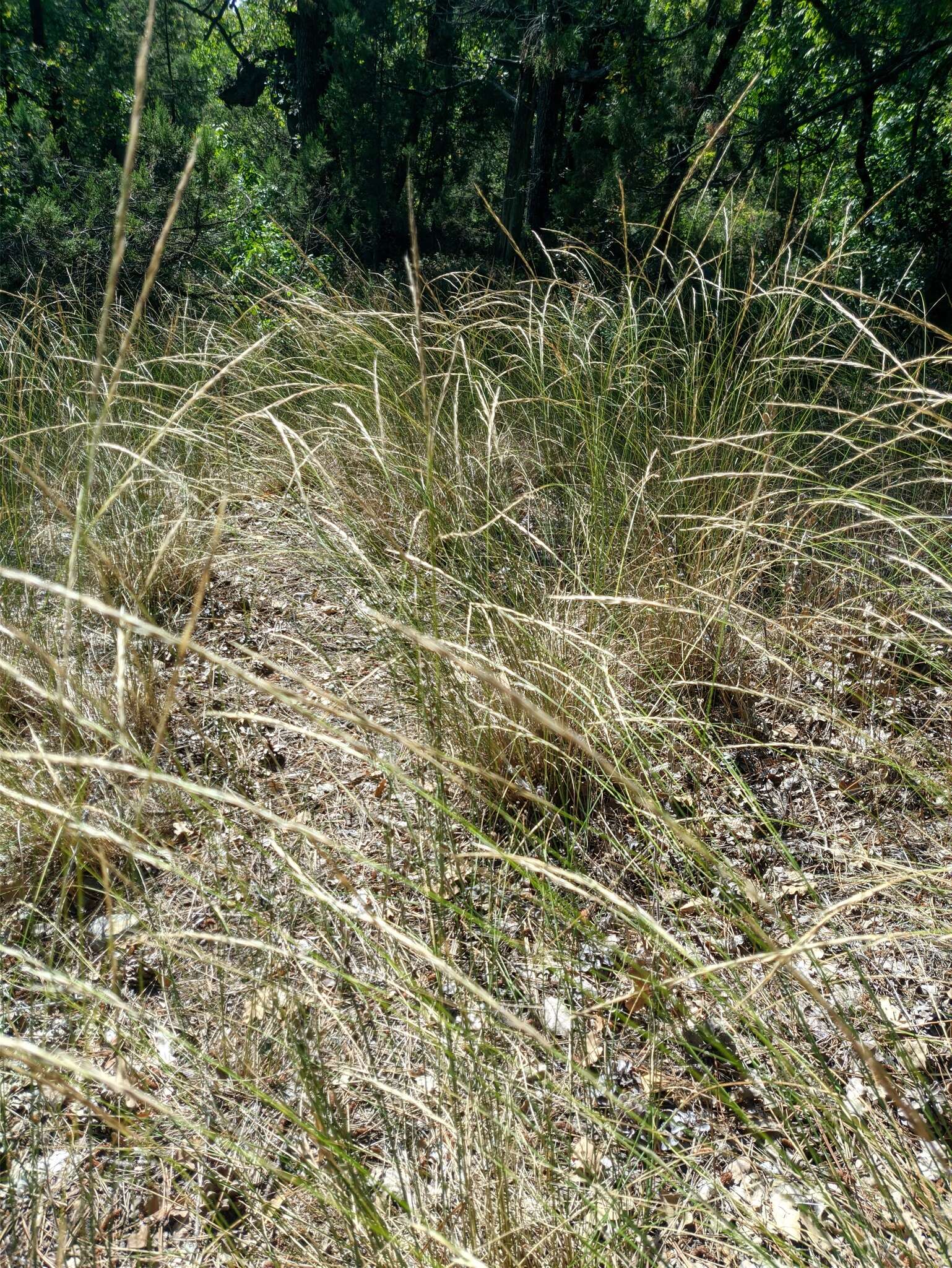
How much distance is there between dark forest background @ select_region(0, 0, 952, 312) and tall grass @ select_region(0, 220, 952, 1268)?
1458 millimetres

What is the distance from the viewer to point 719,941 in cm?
144

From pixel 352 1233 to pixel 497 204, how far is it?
22.9 ft

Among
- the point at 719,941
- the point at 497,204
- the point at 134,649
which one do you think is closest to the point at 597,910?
the point at 719,941

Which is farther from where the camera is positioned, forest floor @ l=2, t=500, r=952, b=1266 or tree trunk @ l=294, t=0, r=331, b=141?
tree trunk @ l=294, t=0, r=331, b=141

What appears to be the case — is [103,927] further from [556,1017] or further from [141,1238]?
[556,1017]

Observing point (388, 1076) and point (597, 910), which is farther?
point (597, 910)

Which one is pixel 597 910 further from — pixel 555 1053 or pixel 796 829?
pixel 555 1053

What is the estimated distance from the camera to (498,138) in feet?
22.7

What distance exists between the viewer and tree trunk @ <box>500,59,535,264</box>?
5.53m

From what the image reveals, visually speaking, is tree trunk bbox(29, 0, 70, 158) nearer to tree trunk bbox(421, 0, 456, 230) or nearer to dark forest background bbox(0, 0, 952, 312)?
dark forest background bbox(0, 0, 952, 312)

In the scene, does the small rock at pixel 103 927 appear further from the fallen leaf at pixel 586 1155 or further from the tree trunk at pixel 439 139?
the tree trunk at pixel 439 139

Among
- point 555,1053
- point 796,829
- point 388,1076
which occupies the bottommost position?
point 388,1076

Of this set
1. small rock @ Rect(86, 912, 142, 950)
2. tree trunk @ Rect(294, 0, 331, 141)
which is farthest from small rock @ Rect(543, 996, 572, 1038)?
tree trunk @ Rect(294, 0, 331, 141)

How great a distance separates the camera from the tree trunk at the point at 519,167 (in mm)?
5527
